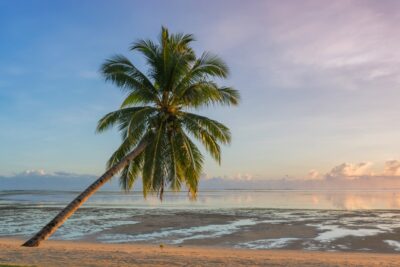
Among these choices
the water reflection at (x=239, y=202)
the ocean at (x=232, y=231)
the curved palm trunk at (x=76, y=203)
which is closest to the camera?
the curved palm trunk at (x=76, y=203)

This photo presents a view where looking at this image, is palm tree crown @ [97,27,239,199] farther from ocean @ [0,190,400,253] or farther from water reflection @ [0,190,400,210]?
water reflection @ [0,190,400,210]

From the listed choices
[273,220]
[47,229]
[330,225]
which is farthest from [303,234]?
[47,229]

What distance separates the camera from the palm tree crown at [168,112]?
1736 cm

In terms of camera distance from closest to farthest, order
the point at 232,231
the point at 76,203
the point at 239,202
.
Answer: the point at 76,203 → the point at 232,231 → the point at 239,202

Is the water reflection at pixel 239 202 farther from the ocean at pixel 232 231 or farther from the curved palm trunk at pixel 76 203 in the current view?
the curved palm trunk at pixel 76 203

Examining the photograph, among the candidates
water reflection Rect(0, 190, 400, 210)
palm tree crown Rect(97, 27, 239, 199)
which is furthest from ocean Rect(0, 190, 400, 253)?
water reflection Rect(0, 190, 400, 210)

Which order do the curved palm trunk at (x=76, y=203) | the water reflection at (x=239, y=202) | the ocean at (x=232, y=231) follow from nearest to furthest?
the curved palm trunk at (x=76, y=203)
the ocean at (x=232, y=231)
the water reflection at (x=239, y=202)

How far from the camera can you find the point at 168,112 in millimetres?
17516

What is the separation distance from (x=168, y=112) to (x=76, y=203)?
16.2 feet

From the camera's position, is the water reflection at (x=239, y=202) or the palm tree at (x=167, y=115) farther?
the water reflection at (x=239, y=202)

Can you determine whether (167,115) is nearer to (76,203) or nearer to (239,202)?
(76,203)

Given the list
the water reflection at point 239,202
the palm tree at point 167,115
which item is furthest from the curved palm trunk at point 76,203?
the water reflection at point 239,202

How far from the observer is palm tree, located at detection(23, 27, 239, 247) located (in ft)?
56.9

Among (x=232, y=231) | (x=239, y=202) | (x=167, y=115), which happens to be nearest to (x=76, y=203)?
(x=167, y=115)
